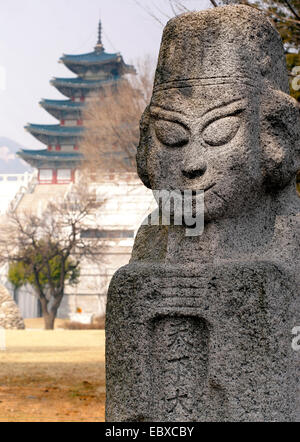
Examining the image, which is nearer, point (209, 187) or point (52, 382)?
point (209, 187)

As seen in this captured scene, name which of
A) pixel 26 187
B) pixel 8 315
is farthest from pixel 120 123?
pixel 26 187

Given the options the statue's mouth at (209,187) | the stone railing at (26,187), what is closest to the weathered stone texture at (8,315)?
the stone railing at (26,187)

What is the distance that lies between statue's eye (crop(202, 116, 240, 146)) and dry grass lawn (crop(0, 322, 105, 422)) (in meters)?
Answer: 4.41

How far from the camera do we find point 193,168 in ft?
9.18

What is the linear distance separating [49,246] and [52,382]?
1549cm

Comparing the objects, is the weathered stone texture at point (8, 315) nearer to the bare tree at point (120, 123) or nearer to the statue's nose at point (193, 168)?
the bare tree at point (120, 123)

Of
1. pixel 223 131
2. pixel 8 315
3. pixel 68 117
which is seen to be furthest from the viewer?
pixel 68 117

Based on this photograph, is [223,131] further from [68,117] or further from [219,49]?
[68,117]

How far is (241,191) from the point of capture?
2830 mm

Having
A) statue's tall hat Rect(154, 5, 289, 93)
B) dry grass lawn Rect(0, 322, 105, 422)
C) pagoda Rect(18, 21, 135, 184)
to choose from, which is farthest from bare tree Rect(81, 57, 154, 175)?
pagoda Rect(18, 21, 135, 184)

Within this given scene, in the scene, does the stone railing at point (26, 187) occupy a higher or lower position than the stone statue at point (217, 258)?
higher

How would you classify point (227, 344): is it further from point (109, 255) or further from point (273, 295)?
point (109, 255)

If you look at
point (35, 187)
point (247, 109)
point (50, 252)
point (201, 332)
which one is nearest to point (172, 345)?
point (201, 332)

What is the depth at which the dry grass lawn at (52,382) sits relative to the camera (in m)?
6.90
